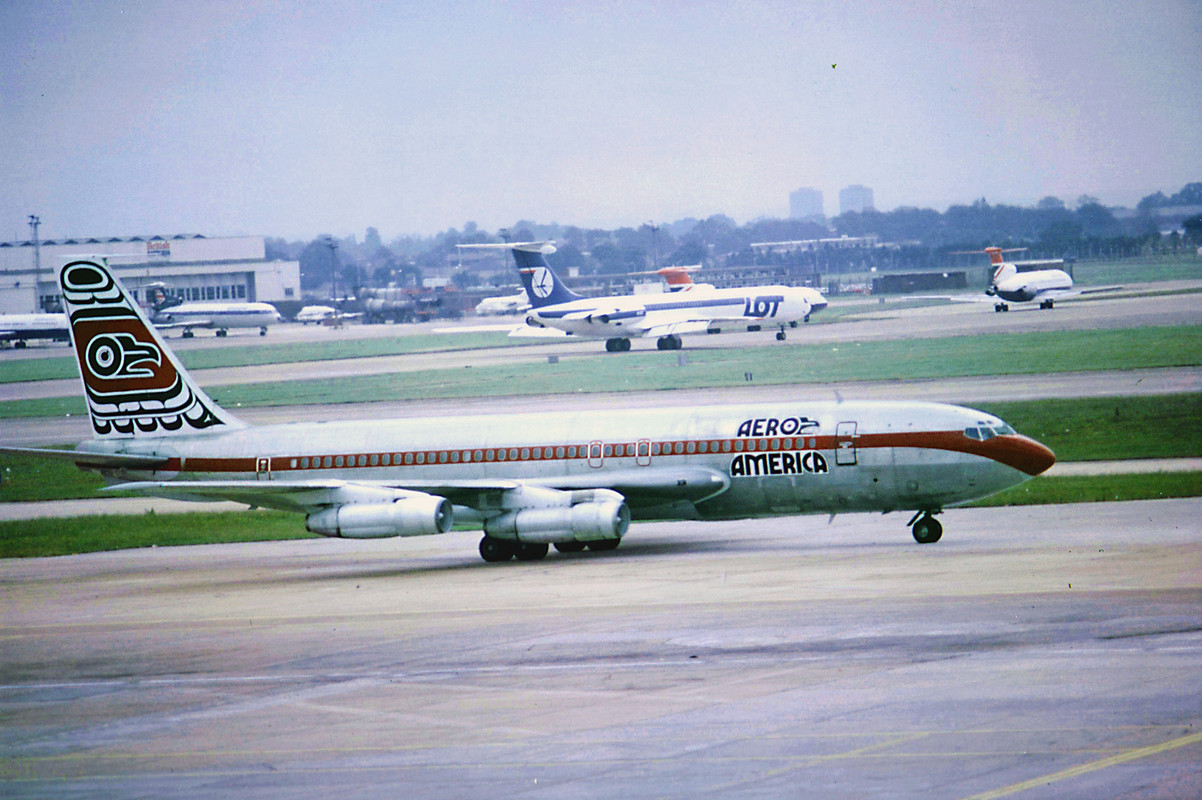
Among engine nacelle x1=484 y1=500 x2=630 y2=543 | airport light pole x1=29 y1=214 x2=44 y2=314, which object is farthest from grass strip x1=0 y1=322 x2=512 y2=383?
engine nacelle x1=484 y1=500 x2=630 y2=543

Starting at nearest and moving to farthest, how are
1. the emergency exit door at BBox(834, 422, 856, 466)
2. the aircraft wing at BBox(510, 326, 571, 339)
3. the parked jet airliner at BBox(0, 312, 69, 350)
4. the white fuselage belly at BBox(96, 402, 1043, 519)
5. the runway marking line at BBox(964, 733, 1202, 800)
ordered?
the runway marking line at BBox(964, 733, 1202, 800) → the white fuselage belly at BBox(96, 402, 1043, 519) → the emergency exit door at BBox(834, 422, 856, 466) → the parked jet airliner at BBox(0, 312, 69, 350) → the aircraft wing at BBox(510, 326, 571, 339)

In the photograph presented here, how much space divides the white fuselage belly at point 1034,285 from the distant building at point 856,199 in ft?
44.0

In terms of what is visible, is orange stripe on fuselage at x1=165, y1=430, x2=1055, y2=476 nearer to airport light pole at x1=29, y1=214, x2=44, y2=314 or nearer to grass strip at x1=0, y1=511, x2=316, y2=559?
grass strip at x1=0, y1=511, x2=316, y2=559

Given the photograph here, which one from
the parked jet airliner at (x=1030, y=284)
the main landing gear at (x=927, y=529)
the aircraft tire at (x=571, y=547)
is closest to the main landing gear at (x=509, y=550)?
the aircraft tire at (x=571, y=547)

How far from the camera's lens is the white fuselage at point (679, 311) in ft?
313

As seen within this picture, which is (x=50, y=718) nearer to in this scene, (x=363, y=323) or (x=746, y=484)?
(x=746, y=484)

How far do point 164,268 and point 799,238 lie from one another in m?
57.7

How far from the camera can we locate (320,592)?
34.6 meters

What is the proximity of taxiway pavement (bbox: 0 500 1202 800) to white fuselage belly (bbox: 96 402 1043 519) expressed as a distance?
1.55 m

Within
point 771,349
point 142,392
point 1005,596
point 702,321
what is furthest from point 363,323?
point 1005,596

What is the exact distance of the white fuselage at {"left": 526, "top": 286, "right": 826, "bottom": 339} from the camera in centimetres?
9550

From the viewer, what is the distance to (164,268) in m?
85.9

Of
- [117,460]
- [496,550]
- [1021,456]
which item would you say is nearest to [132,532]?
[117,460]

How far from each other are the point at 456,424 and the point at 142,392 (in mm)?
10034
